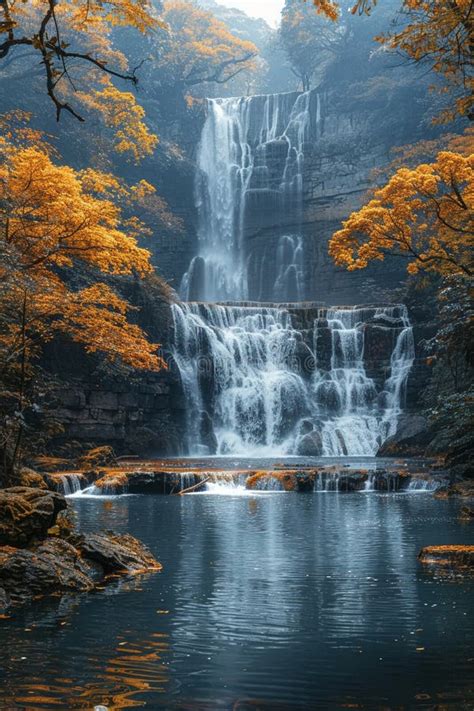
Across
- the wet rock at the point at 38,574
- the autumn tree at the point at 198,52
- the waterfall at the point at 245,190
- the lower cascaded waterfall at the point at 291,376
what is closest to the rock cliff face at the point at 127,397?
the lower cascaded waterfall at the point at 291,376

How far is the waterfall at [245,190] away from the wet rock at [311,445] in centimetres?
1408

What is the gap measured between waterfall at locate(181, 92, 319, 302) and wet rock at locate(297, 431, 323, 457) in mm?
14076

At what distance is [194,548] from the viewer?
32.8ft

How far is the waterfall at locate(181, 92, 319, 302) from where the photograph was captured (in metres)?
41.6

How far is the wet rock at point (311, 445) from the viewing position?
2756cm

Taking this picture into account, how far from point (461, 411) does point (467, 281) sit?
2.57 metres

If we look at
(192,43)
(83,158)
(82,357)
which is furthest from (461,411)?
(192,43)

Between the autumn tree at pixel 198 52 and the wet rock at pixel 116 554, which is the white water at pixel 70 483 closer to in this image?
the wet rock at pixel 116 554

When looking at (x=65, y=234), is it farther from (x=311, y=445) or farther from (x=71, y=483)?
(x=311, y=445)

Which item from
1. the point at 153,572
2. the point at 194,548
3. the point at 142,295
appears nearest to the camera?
the point at 153,572

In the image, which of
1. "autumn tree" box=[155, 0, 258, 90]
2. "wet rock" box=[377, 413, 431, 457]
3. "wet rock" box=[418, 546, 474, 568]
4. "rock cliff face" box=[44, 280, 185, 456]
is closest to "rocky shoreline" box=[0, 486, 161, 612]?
"wet rock" box=[418, 546, 474, 568]

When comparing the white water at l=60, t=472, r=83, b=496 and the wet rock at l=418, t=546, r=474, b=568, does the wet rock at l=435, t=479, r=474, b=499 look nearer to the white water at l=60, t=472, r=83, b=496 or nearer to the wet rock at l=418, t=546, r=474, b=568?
the wet rock at l=418, t=546, r=474, b=568

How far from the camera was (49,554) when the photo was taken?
25.1 ft

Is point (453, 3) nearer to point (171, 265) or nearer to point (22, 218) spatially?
point (22, 218)
